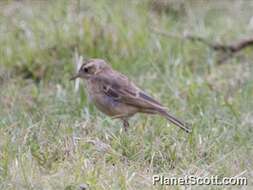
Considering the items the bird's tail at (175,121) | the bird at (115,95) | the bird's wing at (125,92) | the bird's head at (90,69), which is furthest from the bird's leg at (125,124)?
the bird's head at (90,69)

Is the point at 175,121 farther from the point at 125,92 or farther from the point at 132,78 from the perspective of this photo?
the point at 132,78

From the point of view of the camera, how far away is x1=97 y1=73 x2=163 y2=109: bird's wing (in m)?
8.67

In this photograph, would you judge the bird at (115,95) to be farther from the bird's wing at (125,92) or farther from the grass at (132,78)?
the grass at (132,78)

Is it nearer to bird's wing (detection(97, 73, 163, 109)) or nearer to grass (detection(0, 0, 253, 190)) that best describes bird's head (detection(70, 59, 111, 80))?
bird's wing (detection(97, 73, 163, 109))

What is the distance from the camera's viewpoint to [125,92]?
8.85 meters

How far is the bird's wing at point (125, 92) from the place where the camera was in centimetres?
867

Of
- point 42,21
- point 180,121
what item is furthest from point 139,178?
point 42,21

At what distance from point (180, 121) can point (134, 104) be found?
0.58 m

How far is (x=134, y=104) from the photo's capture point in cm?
873

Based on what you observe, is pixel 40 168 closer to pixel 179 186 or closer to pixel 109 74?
pixel 179 186

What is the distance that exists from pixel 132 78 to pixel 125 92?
5.21ft

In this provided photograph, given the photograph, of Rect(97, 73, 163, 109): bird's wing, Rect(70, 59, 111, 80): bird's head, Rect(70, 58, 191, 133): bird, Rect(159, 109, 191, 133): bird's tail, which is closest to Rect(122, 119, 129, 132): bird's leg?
Rect(70, 58, 191, 133): bird

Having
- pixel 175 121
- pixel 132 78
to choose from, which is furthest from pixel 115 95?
pixel 132 78

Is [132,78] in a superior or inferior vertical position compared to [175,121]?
inferior
